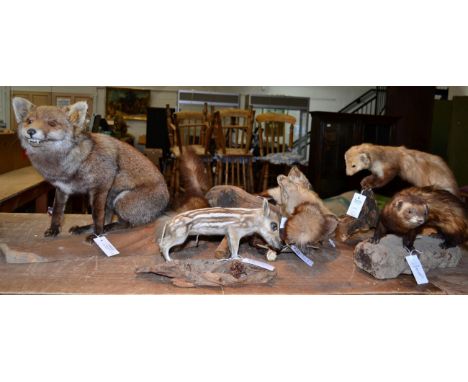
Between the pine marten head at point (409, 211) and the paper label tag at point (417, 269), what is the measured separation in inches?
8.7

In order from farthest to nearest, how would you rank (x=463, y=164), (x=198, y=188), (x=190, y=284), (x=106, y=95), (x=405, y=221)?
(x=463, y=164)
(x=106, y=95)
(x=198, y=188)
(x=405, y=221)
(x=190, y=284)

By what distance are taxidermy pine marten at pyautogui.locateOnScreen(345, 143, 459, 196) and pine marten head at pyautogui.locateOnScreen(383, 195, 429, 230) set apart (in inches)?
15.7

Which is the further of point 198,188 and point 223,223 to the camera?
point 198,188

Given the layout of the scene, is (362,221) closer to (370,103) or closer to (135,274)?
(135,274)

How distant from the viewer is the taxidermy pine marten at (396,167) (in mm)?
3412

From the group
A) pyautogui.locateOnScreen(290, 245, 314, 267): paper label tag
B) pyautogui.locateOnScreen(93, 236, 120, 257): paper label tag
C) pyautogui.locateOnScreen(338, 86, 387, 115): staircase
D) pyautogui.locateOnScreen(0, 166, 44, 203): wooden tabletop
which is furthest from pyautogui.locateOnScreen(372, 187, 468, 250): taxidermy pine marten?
pyautogui.locateOnScreen(0, 166, 44, 203): wooden tabletop

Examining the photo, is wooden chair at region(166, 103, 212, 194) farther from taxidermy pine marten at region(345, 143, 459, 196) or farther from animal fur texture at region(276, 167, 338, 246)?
taxidermy pine marten at region(345, 143, 459, 196)

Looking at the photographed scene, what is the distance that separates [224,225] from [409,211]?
1214 mm

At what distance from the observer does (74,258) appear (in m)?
3.09

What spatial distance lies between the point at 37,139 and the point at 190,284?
1.31 m

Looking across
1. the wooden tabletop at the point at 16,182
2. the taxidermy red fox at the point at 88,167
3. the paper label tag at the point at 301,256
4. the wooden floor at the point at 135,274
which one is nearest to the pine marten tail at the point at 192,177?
the taxidermy red fox at the point at 88,167

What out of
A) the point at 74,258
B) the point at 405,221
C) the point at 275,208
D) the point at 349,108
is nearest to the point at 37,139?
the point at 74,258

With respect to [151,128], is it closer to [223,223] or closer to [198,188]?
[198,188]

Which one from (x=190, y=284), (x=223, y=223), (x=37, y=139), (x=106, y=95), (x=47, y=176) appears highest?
(x=106, y=95)
